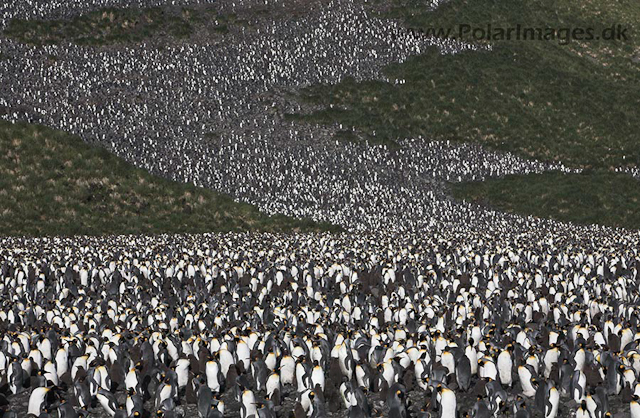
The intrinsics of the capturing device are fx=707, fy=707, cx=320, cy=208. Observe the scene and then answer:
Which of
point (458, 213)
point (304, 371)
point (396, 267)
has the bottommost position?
point (458, 213)

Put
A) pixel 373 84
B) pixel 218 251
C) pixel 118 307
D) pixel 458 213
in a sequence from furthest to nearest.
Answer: pixel 373 84, pixel 458 213, pixel 218 251, pixel 118 307

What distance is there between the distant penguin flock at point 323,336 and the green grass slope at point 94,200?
11.1 m

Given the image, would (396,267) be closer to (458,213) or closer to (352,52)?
(458,213)

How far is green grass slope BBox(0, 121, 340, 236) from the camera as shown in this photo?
38.0 meters

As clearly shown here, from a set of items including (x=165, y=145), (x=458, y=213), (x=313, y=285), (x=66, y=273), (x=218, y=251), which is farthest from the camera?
(x=165, y=145)

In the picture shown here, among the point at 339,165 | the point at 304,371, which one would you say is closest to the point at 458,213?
the point at 339,165

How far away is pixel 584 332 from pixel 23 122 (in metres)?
39.2

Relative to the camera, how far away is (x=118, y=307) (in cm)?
2005

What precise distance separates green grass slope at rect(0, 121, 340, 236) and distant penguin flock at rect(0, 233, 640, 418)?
1109 centimetres

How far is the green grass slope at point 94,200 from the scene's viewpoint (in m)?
38.0

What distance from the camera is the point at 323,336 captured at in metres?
15.4

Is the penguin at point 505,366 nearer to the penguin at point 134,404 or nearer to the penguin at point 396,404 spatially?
the penguin at point 396,404

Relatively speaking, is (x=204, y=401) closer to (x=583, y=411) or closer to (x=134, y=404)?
(x=134, y=404)

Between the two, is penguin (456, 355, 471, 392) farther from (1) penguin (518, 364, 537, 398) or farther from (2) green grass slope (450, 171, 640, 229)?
(2) green grass slope (450, 171, 640, 229)
